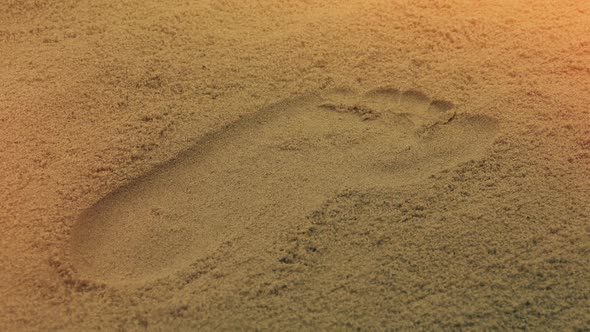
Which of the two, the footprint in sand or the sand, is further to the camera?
the footprint in sand

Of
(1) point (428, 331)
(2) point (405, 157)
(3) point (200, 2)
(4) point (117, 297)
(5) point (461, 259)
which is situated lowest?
(4) point (117, 297)

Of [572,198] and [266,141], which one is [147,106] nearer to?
[266,141]

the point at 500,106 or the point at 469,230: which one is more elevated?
the point at 500,106

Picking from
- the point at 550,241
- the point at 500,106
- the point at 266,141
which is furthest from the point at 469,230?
the point at 266,141

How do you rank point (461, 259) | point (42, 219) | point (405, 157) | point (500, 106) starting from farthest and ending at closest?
point (500, 106) < point (405, 157) < point (42, 219) < point (461, 259)

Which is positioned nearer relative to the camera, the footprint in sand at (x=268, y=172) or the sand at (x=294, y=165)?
the sand at (x=294, y=165)
